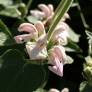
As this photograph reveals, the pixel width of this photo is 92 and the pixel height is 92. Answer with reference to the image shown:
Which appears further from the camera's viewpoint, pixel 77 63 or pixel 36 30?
pixel 77 63

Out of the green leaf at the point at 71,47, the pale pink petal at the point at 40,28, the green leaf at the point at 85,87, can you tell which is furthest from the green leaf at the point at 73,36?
the pale pink petal at the point at 40,28

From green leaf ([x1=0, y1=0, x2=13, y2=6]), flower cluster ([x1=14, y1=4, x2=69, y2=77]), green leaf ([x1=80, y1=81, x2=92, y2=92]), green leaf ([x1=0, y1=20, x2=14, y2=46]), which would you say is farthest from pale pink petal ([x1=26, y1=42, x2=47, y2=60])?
green leaf ([x1=0, y1=0, x2=13, y2=6])

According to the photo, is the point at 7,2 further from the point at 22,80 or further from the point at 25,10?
the point at 22,80

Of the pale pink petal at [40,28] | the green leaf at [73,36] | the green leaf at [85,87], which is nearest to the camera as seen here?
the pale pink petal at [40,28]

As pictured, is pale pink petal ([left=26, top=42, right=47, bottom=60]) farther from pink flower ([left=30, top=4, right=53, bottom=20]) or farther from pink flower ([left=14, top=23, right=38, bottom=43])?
pink flower ([left=30, top=4, right=53, bottom=20])

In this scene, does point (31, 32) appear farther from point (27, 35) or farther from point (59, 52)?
point (59, 52)

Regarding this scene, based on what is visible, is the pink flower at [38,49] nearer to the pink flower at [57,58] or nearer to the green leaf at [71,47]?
the pink flower at [57,58]

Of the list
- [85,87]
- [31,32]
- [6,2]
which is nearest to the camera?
[31,32]

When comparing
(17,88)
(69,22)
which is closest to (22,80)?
(17,88)

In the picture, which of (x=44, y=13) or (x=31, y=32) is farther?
(x=44, y=13)

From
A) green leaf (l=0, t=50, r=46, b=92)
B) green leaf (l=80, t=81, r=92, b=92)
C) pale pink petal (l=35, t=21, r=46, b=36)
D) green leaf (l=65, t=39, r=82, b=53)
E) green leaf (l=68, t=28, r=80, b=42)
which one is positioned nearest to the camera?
green leaf (l=0, t=50, r=46, b=92)

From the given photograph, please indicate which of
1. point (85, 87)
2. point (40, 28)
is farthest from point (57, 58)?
point (85, 87)
